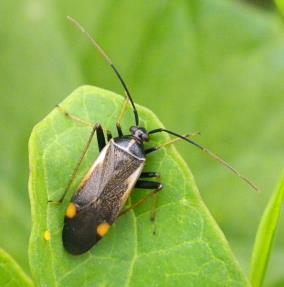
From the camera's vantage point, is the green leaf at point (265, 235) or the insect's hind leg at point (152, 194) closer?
the green leaf at point (265, 235)

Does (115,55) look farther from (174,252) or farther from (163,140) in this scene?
(174,252)

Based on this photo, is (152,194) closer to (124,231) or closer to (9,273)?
(124,231)

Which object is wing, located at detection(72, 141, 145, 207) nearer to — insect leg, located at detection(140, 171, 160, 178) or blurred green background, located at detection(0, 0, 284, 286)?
insect leg, located at detection(140, 171, 160, 178)

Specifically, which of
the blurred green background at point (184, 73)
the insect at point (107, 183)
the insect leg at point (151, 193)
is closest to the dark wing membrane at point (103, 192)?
the insect at point (107, 183)

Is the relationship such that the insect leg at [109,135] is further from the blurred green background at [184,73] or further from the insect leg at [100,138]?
the blurred green background at [184,73]

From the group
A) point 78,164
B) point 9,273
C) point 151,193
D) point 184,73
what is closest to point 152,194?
point 151,193

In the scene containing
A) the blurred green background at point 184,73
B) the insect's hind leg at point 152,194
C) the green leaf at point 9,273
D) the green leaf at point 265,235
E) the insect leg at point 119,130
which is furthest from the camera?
the blurred green background at point 184,73

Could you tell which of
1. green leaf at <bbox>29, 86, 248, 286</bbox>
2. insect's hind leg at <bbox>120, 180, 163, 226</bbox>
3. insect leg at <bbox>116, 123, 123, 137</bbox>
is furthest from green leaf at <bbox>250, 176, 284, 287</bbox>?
insect leg at <bbox>116, 123, 123, 137</bbox>
